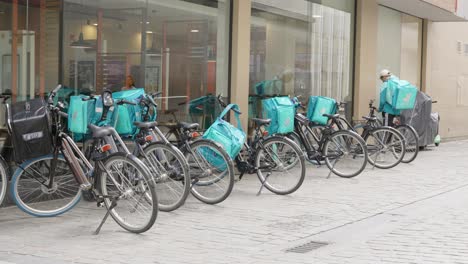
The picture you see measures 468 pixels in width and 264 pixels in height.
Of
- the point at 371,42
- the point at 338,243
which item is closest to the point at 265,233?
the point at 338,243

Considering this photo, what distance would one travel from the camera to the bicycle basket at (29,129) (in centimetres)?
668

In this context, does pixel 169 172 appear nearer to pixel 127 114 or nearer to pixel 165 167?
pixel 165 167

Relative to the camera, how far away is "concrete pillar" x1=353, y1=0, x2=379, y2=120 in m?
15.4

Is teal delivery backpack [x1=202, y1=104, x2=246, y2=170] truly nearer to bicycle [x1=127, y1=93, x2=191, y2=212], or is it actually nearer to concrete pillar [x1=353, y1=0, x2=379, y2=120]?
bicycle [x1=127, y1=93, x2=191, y2=212]

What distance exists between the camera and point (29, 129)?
6.71m

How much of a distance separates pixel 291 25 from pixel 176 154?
6469 millimetres

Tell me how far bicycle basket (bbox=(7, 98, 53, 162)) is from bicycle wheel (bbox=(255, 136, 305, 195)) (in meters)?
2.90

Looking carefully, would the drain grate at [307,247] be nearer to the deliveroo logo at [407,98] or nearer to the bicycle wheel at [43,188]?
the bicycle wheel at [43,188]

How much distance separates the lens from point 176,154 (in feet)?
24.1

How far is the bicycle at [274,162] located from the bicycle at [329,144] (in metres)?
1.22

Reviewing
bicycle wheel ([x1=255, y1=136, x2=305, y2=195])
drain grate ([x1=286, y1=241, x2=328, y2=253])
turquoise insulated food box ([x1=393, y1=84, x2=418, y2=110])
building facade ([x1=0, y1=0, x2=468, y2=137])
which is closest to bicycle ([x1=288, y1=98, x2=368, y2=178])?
bicycle wheel ([x1=255, y1=136, x2=305, y2=195])

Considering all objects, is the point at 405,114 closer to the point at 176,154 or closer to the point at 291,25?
the point at 291,25

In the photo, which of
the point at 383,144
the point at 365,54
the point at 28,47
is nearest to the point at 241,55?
the point at 383,144

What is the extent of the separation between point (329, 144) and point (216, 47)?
2439 mm
